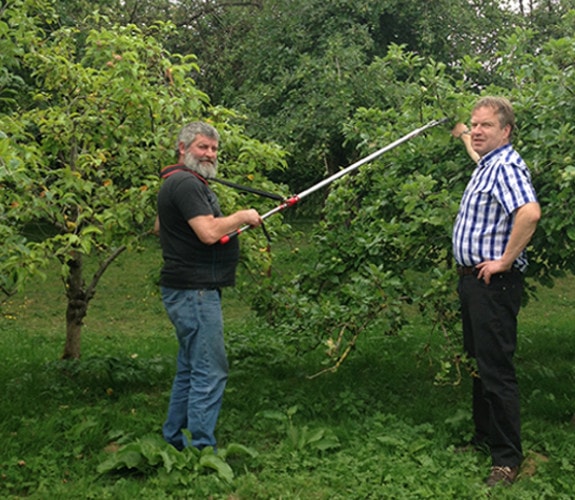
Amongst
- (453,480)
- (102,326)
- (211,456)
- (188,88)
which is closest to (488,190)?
(453,480)

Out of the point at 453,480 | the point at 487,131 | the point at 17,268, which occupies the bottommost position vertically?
the point at 453,480

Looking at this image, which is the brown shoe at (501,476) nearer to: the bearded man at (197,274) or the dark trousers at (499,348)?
the dark trousers at (499,348)

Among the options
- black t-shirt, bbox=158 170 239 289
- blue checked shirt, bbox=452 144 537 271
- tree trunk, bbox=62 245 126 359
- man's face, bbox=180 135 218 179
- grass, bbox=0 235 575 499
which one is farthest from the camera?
tree trunk, bbox=62 245 126 359

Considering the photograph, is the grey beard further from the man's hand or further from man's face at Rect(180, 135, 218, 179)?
the man's hand

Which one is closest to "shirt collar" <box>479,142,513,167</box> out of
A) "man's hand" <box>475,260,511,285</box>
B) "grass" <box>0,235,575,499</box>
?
"man's hand" <box>475,260,511,285</box>

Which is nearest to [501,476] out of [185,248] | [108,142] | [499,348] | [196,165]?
[499,348]

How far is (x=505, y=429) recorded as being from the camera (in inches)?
189

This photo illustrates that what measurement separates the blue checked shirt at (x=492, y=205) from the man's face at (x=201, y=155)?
62.5 inches

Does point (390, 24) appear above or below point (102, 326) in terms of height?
above

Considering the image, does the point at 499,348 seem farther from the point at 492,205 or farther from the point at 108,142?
the point at 108,142

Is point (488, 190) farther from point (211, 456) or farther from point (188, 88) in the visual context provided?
point (188, 88)

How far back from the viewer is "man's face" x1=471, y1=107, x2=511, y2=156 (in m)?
4.75

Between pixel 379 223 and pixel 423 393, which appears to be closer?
pixel 379 223

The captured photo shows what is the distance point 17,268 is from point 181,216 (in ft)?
3.56
